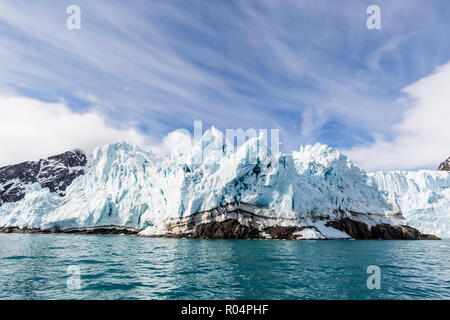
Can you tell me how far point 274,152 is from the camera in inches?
2356

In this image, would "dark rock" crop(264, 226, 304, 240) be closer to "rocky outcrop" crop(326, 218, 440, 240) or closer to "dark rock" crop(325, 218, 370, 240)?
"dark rock" crop(325, 218, 370, 240)

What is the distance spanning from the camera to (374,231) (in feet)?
226

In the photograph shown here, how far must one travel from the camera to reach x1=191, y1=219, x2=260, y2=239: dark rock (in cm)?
5141

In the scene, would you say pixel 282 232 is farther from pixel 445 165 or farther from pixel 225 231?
pixel 445 165

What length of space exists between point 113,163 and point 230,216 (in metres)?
35.7

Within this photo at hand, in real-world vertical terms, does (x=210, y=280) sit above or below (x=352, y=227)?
above

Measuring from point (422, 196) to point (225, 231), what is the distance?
72.8 m

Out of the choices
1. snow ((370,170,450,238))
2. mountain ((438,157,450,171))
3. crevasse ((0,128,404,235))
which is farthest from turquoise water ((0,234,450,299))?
mountain ((438,157,450,171))

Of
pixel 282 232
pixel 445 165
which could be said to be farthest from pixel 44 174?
pixel 445 165

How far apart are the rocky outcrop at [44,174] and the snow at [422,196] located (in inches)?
6117

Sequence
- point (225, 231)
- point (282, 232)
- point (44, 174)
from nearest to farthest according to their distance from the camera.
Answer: point (225, 231)
point (282, 232)
point (44, 174)

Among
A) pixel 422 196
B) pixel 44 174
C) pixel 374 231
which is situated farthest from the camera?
pixel 44 174
